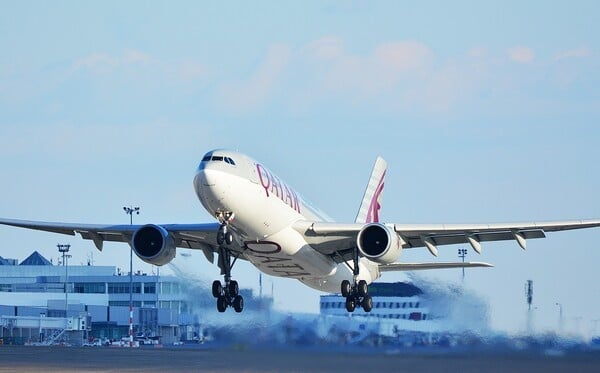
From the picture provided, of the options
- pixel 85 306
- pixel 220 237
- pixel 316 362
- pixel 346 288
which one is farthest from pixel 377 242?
pixel 85 306

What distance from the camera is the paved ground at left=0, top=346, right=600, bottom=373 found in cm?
3809

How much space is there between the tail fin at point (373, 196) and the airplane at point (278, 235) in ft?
14.1

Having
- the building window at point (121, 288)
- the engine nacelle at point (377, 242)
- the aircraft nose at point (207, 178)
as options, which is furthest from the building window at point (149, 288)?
the aircraft nose at point (207, 178)

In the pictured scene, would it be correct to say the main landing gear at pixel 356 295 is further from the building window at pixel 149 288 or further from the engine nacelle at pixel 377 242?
the building window at pixel 149 288

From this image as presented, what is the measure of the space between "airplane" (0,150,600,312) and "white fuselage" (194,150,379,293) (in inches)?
1.2

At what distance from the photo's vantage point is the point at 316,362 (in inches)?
1592

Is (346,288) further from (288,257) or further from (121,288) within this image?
(121,288)

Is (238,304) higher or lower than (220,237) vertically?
lower

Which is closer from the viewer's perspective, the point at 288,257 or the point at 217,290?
the point at 288,257

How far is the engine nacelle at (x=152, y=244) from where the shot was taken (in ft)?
143

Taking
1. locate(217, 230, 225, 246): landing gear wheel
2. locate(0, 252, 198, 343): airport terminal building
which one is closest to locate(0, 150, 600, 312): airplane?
locate(217, 230, 225, 246): landing gear wheel

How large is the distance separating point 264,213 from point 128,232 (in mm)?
8107

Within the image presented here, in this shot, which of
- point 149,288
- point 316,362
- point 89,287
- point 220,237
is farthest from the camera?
point 89,287

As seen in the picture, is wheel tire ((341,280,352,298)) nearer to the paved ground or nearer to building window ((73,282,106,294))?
the paved ground
